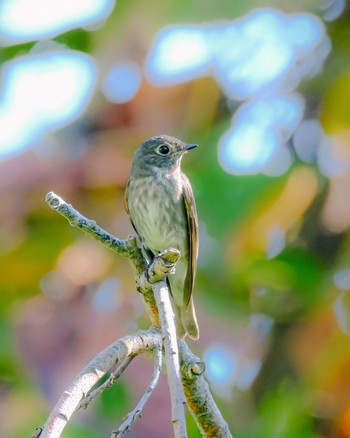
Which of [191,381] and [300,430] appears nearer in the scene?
[191,381]

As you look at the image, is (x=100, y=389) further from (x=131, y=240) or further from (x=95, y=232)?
(x=131, y=240)

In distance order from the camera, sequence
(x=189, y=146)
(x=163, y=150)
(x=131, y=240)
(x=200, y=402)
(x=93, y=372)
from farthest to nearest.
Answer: (x=163, y=150)
(x=189, y=146)
(x=131, y=240)
(x=200, y=402)
(x=93, y=372)

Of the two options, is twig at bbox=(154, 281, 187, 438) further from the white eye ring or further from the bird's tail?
the white eye ring

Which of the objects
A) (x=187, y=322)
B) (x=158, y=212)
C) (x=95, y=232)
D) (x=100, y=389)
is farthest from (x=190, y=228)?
(x=100, y=389)

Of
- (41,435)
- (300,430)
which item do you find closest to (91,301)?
(300,430)

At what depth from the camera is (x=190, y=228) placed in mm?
5125

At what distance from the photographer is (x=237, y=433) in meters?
4.30

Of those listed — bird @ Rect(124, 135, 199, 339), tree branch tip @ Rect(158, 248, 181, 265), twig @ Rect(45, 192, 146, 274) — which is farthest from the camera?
bird @ Rect(124, 135, 199, 339)

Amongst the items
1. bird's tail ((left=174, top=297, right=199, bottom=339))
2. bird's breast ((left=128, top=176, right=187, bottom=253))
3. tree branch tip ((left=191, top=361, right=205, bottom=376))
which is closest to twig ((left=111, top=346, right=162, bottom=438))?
tree branch tip ((left=191, top=361, right=205, bottom=376))

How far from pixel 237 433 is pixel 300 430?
1.24ft

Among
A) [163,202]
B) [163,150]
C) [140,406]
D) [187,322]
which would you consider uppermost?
[163,150]

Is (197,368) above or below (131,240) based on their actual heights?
below

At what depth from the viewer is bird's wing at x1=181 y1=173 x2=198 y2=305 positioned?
4840mm

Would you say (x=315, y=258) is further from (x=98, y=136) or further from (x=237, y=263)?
(x=98, y=136)
